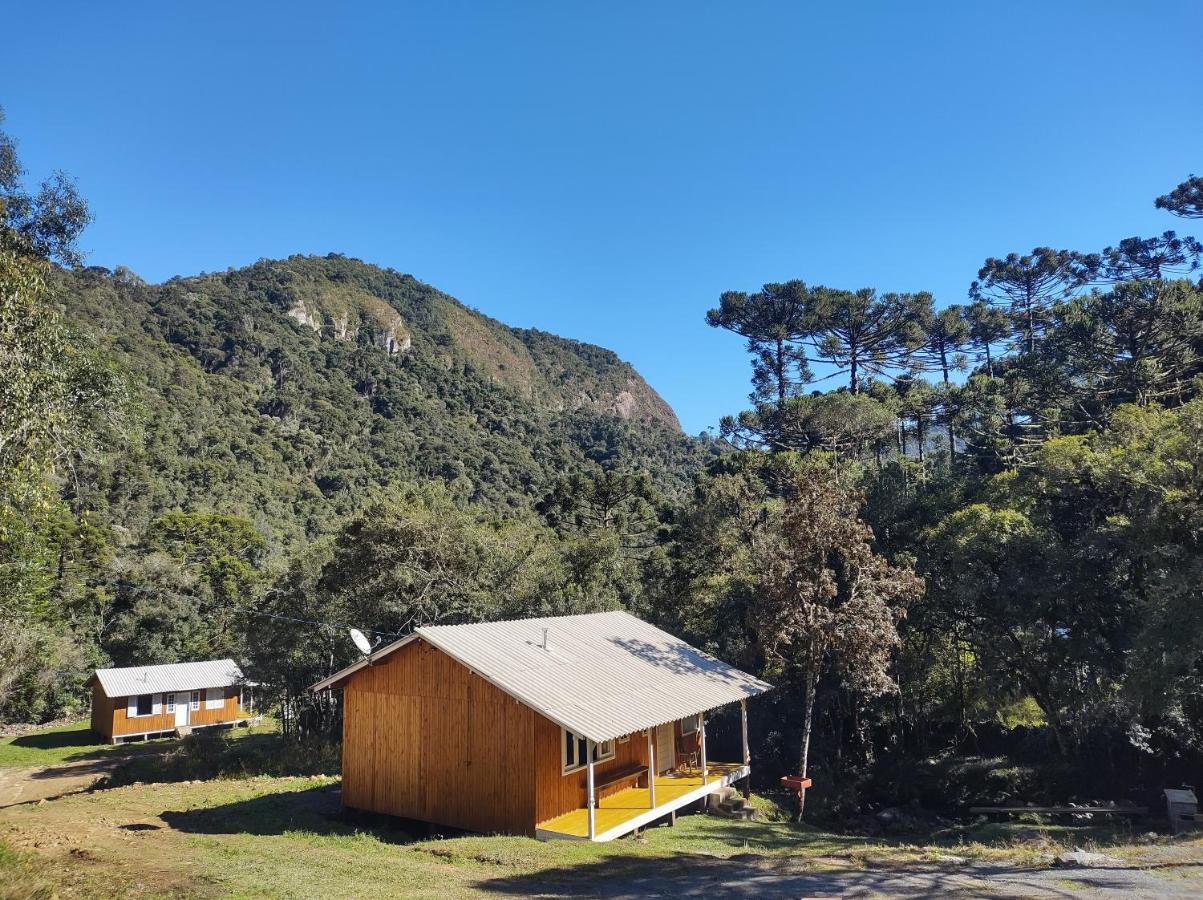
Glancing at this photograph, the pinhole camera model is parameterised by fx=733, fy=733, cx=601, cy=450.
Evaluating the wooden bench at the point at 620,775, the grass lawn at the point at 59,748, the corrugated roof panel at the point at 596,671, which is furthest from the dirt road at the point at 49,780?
the wooden bench at the point at 620,775

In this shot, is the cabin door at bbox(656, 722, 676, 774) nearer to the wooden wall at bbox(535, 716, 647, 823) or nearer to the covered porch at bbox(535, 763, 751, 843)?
the covered porch at bbox(535, 763, 751, 843)

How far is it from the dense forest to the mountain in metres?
1.77

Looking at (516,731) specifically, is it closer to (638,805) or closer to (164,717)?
(638,805)

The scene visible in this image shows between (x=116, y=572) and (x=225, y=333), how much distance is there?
228 ft

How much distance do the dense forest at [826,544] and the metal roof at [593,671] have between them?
8.54 feet

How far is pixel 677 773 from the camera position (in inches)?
693

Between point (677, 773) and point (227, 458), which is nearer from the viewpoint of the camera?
point (677, 773)


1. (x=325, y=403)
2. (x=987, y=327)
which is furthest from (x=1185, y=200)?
(x=325, y=403)

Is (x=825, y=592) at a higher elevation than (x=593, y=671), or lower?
higher

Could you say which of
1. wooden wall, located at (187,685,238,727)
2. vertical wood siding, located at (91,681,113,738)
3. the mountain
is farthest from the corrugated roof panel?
vertical wood siding, located at (91,681,113,738)

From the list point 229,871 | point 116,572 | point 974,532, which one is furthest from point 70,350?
point 116,572

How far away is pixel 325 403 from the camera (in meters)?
94.9

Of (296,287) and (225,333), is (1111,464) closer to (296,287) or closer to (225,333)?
(225,333)

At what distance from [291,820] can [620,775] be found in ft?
22.6
